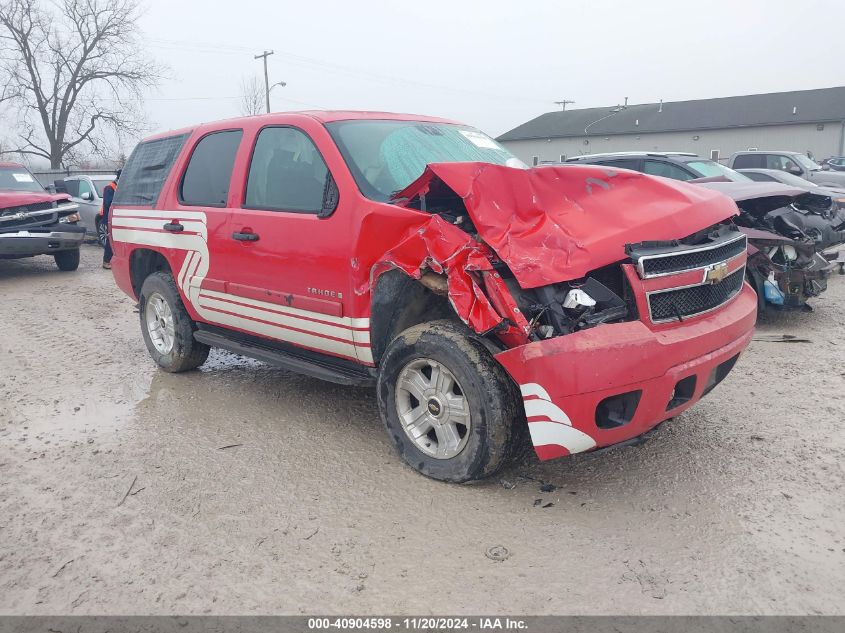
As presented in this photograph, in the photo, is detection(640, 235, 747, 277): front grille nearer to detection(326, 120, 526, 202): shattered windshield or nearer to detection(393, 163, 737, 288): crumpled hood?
detection(393, 163, 737, 288): crumpled hood

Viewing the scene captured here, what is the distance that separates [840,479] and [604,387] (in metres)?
1.58

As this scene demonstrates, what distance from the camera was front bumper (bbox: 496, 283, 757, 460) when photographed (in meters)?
2.89

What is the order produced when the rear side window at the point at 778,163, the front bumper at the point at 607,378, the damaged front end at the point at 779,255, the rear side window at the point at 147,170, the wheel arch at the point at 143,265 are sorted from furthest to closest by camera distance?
1. the rear side window at the point at 778,163
2. the damaged front end at the point at 779,255
3. the wheel arch at the point at 143,265
4. the rear side window at the point at 147,170
5. the front bumper at the point at 607,378

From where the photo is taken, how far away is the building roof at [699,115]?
44.3 metres

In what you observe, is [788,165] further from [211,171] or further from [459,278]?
[459,278]

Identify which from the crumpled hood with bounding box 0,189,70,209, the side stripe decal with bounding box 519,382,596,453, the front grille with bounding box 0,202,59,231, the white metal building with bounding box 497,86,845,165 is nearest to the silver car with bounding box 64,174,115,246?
the crumpled hood with bounding box 0,189,70,209

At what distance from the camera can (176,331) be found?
17.8 feet

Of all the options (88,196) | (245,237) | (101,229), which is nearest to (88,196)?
(88,196)

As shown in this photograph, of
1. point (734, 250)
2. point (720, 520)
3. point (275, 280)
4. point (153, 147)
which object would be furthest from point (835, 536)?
point (153, 147)

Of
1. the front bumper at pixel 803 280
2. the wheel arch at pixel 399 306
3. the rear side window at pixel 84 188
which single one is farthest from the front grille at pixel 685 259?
the rear side window at pixel 84 188

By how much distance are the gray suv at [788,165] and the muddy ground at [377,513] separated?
472 inches

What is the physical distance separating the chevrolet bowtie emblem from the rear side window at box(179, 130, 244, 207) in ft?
10.2

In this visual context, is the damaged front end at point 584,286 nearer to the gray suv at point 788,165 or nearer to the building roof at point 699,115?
the gray suv at point 788,165

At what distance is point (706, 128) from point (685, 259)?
157 feet
